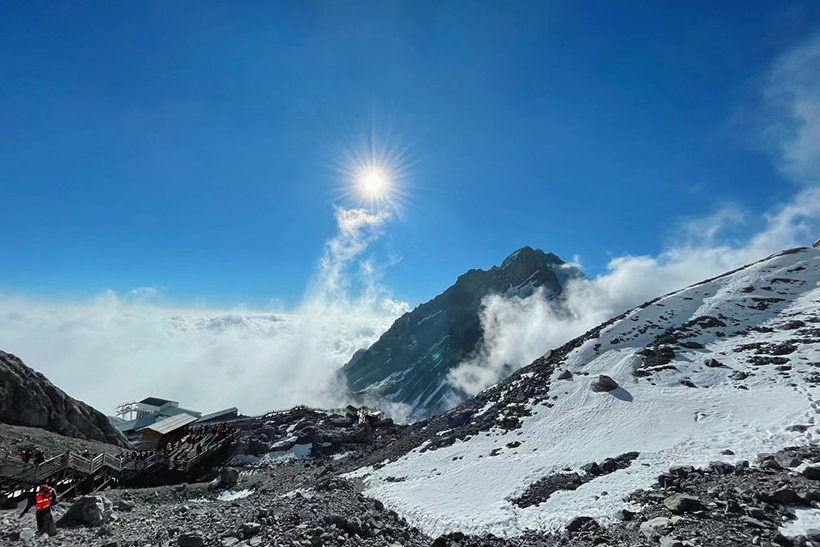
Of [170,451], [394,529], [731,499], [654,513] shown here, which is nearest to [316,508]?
[394,529]

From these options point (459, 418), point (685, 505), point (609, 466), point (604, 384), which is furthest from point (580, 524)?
point (459, 418)

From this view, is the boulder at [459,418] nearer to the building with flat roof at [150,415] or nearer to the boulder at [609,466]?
the boulder at [609,466]

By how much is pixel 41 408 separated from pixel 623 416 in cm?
5533

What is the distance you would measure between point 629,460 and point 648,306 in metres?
40.6

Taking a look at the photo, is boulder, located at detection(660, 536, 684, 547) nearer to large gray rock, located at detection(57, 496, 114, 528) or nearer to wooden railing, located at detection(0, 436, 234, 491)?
large gray rock, located at detection(57, 496, 114, 528)

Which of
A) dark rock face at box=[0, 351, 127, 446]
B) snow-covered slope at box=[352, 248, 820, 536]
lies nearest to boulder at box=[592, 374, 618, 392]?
snow-covered slope at box=[352, 248, 820, 536]

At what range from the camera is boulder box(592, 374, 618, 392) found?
1225 inches

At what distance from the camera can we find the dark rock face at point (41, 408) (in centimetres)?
3691

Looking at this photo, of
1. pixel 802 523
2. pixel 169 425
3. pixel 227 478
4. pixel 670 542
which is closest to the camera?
pixel 670 542

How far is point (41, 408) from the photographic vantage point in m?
38.9

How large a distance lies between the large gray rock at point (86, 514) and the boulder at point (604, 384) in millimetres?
32623

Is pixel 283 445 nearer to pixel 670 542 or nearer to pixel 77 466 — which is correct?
pixel 77 466

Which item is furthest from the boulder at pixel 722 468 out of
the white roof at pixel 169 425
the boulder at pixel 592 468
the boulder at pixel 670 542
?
the white roof at pixel 169 425

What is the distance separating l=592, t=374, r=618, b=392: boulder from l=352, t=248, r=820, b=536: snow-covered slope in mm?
479
